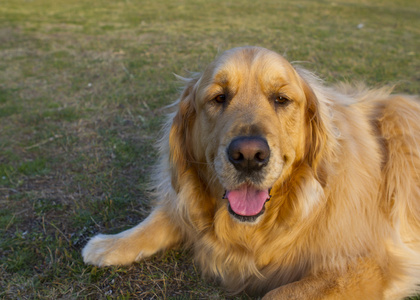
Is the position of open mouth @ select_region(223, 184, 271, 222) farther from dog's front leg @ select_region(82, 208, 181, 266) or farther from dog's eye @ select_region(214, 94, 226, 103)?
dog's front leg @ select_region(82, 208, 181, 266)

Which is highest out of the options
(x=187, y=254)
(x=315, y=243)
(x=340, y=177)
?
(x=340, y=177)

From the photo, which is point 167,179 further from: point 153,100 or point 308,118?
point 153,100

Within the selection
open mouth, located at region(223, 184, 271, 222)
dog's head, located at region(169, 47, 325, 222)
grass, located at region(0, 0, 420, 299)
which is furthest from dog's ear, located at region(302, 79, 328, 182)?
grass, located at region(0, 0, 420, 299)

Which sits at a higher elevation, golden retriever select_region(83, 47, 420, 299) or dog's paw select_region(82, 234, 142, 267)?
golden retriever select_region(83, 47, 420, 299)

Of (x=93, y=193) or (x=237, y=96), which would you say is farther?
(x=93, y=193)

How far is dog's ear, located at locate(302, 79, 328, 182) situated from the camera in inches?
104

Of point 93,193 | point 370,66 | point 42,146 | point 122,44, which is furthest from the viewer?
point 122,44

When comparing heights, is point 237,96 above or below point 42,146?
above

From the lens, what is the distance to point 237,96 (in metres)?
2.58

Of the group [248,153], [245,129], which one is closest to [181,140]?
[245,129]

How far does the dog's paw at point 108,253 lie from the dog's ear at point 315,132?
5.03 feet

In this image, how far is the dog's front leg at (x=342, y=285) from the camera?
2.31 m

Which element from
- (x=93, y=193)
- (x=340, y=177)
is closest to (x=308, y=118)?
(x=340, y=177)

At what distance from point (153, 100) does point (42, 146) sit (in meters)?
1.84
